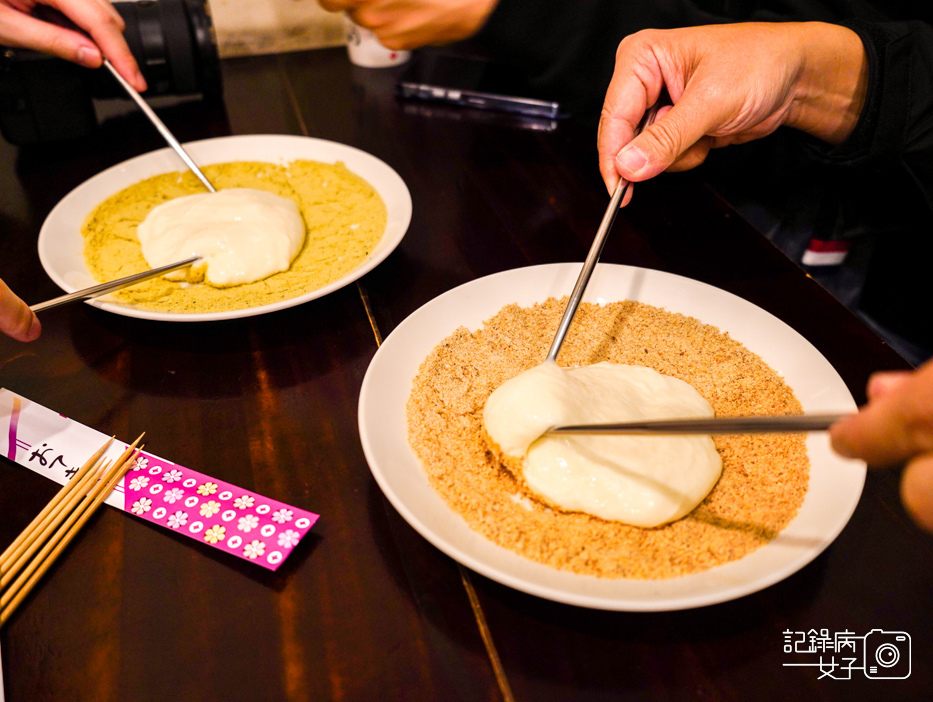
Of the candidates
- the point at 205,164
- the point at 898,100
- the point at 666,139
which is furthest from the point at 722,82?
the point at 205,164

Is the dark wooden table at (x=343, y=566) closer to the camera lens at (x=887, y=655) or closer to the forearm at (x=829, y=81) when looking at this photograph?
the camera lens at (x=887, y=655)

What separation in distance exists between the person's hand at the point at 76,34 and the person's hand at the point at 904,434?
63.4 inches

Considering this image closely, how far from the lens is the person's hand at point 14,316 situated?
33.5 inches

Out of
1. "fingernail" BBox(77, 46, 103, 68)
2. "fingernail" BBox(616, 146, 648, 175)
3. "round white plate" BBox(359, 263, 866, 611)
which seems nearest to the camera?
"round white plate" BBox(359, 263, 866, 611)

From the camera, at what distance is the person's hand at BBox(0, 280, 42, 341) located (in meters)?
0.85

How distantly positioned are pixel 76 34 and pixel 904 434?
1.74 metres

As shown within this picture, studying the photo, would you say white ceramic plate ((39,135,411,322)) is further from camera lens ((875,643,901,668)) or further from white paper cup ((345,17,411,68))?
camera lens ((875,643,901,668))

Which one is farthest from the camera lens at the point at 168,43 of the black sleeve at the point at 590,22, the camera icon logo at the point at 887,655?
the camera icon logo at the point at 887,655

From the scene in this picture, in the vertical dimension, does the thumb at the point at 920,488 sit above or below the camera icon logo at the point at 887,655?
above

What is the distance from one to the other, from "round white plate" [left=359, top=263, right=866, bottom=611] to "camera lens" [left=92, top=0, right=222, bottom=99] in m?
1.16

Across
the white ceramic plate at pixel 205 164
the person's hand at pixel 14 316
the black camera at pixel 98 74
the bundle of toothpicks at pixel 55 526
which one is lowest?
the bundle of toothpicks at pixel 55 526

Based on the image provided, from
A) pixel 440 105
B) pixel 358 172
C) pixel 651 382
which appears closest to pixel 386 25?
pixel 358 172

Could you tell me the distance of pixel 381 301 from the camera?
3.72 ft

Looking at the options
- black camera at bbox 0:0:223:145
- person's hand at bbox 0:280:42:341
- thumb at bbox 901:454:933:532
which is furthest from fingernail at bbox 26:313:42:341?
thumb at bbox 901:454:933:532
